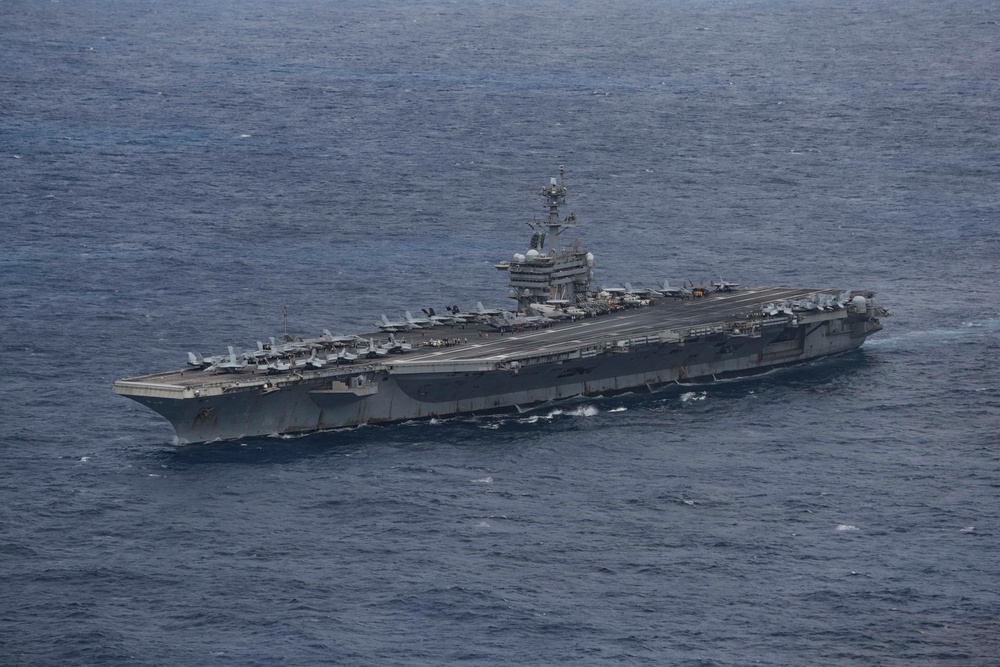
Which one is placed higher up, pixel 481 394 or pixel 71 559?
pixel 481 394

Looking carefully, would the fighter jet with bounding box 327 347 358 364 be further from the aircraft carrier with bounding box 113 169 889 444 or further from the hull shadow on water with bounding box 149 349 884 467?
the hull shadow on water with bounding box 149 349 884 467

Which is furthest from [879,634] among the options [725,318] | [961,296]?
[961,296]

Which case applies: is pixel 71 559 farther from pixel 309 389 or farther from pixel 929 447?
pixel 929 447

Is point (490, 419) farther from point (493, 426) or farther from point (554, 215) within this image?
point (554, 215)

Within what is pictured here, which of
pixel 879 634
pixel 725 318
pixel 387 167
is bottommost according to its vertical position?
pixel 879 634

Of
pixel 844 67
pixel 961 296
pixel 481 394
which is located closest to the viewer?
pixel 481 394

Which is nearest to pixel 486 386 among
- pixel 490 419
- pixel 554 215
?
pixel 490 419

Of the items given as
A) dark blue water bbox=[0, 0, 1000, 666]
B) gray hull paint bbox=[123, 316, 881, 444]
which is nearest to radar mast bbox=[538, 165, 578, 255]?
dark blue water bbox=[0, 0, 1000, 666]

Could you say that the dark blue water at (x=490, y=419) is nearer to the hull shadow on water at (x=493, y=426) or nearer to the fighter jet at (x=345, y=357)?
the hull shadow on water at (x=493, y=426)
